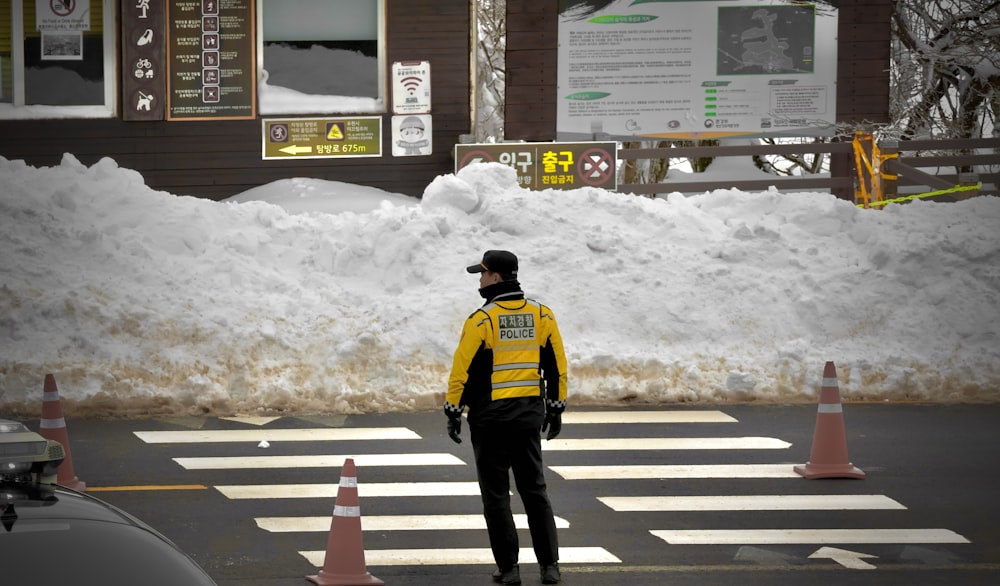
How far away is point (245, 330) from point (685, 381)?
189 inches

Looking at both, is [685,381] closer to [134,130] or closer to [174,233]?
[174,233]

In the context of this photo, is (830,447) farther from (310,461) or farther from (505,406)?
(310,461)

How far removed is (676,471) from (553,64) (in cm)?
1112

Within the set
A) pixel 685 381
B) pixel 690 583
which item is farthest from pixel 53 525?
pixel 685 381

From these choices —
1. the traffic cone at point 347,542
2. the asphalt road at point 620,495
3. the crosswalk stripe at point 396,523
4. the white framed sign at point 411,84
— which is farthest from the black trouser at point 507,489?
the white framed sign at point 411,84

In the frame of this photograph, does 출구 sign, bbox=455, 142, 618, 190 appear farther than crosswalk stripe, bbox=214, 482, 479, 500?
Yes

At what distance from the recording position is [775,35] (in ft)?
67.4

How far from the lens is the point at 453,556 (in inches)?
334

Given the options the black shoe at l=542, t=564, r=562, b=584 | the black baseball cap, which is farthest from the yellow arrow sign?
the black shoe at l=542, t=564, r=562, b=584

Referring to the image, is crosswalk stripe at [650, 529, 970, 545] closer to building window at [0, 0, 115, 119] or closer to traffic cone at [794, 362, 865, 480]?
traffic cone at [794, 362, 865, 480]

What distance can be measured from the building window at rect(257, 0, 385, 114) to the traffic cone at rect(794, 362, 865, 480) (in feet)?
37.7

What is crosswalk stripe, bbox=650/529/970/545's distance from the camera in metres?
8.79

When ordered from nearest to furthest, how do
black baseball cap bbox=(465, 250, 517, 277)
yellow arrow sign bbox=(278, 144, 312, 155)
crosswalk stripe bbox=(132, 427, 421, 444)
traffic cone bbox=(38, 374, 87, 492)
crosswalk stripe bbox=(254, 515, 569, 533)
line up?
black baseball cap bbox=(465, 250, 517, 277), crosswalk stripe bbox=(254, 515, 569, 533), traffic cone bbox=(38, 374, 87, 492), crosswalk stripe bbox=(132, 427, 421, 444), yellow arrow sign bbox=(278, 144, 312, 155)

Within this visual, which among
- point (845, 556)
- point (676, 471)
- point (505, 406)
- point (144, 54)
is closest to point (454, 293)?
point (676, 471)
